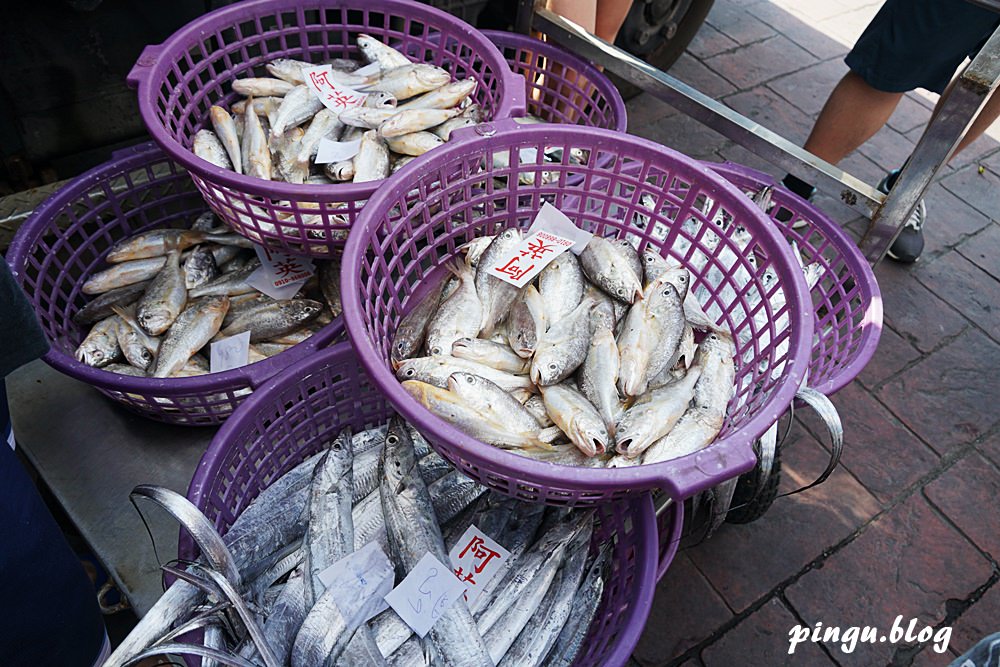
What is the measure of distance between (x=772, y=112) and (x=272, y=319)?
3.86 m

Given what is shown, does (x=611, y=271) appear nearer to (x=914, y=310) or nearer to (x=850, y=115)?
(x=850, y=115)

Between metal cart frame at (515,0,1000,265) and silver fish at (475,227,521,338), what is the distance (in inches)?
42.6

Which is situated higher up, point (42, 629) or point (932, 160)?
point (932, 160)

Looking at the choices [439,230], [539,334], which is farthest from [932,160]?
[439,230]

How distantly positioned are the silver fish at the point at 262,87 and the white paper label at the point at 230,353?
0.88 m

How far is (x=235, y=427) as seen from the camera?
1.64 metres

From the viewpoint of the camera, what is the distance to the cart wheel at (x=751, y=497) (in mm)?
2209

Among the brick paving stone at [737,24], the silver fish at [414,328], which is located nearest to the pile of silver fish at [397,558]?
the silver fish at [414,328]

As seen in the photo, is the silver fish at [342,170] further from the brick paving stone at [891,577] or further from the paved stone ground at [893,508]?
the brick paving stone at [891,577]

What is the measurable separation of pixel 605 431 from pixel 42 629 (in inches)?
55.7

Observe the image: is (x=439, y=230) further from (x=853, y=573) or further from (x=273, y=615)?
(x=853, y=573)

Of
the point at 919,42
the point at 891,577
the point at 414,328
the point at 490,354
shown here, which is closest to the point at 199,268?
the point at 414,328

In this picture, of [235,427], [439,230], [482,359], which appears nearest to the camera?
[235,427]

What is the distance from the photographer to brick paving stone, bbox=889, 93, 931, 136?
4605 mm
